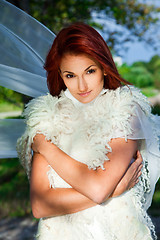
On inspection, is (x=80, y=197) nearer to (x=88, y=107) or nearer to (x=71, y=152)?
(x=71, y=152)

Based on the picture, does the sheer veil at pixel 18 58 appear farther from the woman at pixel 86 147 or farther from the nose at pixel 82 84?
the nose at pixel 82 84

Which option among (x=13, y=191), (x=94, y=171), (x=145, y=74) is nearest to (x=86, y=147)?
(x=94, y=171)

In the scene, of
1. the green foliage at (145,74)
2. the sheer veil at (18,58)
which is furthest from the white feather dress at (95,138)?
the green foliage at (145,74)

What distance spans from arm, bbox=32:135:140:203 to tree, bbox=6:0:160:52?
4.44m

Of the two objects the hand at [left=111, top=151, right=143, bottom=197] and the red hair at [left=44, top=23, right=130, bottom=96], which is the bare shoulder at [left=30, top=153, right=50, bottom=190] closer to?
the hand at [left=111, top=151, right=143, bottom=197]

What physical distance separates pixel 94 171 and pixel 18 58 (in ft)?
3.76

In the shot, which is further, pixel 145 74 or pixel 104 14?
pixel 145 74

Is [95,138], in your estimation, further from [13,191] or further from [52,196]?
[13,191]

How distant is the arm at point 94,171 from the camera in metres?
1.32

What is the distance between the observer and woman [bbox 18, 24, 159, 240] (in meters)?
1.38

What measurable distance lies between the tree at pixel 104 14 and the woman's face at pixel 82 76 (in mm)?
4138

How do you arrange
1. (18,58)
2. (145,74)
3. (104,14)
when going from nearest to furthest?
1. (18,58)
2. (104,14)
3. (145,74)

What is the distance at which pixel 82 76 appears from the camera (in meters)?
1.52

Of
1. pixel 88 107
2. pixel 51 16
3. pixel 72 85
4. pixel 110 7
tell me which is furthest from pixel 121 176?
pixel 110 7
